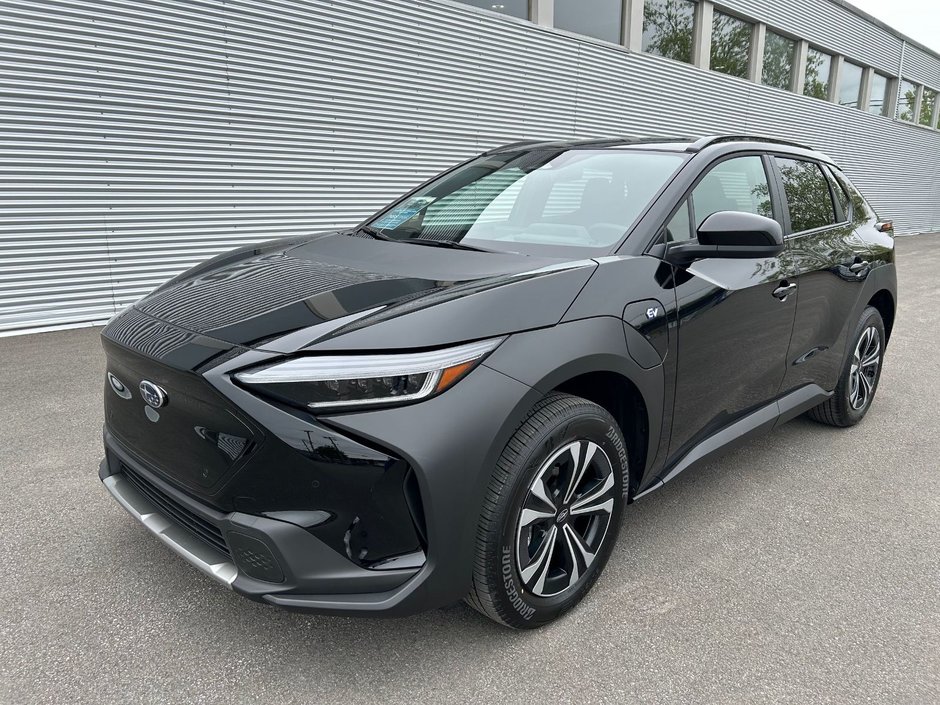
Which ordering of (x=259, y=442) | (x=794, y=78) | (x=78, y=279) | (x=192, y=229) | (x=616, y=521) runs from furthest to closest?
(x=794, y=78) → (x=192, y=229) → (x=78, y=279) → (x=616, y=521) → (x=259, y=442)

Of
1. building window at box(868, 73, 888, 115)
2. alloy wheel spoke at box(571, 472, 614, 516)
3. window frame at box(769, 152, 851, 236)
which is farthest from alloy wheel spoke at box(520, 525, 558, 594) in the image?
building window at box(868, 73, 888, 115)

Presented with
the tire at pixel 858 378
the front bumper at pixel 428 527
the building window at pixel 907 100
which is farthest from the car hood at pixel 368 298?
the building window at pixel 907 100

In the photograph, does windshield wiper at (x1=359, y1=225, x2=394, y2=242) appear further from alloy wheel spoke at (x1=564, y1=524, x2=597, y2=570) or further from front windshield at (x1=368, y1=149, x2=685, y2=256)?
alloy wheel spoke at (x1=564, y1=524, x2=597, y2=570)

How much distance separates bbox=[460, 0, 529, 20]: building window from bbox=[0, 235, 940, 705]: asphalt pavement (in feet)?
28.8

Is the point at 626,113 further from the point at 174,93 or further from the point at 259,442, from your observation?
the point at 259,442

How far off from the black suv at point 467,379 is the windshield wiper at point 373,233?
28mm

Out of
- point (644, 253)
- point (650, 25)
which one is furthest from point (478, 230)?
point (650, 25)

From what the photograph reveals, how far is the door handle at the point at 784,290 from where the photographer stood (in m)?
2.96

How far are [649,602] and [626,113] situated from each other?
11586 mm

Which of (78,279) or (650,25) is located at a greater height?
(650,25)

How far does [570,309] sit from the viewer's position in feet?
6.89

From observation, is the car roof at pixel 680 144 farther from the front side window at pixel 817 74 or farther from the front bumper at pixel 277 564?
the front side window at pixel 817 74

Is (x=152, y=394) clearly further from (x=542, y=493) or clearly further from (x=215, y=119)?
(x=215, y=119)

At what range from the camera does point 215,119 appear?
7.19 m
